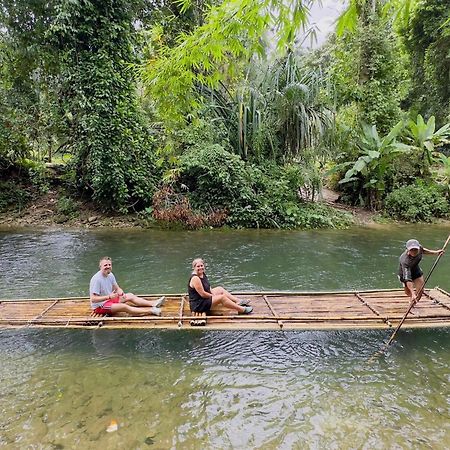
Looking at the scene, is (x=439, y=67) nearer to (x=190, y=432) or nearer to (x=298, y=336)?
(x=298, y=336)

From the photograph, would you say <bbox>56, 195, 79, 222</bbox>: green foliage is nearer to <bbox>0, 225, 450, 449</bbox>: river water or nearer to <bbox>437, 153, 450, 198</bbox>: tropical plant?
<bbox>0, 225, 450, 449</bbox>: river water

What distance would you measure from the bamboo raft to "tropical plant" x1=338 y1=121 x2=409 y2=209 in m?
9.48

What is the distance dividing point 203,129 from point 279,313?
10332 mm

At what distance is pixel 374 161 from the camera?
16562 mm

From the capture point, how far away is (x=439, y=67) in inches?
804

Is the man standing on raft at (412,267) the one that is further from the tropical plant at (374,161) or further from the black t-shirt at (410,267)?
the tropical plant at (374,161)

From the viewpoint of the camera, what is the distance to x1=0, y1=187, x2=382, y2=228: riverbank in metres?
15.6

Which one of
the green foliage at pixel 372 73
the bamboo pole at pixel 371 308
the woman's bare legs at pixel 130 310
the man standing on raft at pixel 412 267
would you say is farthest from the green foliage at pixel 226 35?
the green foliage at pixel 372 73

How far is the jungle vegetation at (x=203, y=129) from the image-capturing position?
15.1 metres

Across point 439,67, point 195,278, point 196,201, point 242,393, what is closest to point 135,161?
point 196,201

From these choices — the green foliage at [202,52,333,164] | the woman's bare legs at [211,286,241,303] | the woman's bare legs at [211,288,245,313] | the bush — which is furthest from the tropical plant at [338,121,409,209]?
the woman's bare legs at [211,288,245,313]

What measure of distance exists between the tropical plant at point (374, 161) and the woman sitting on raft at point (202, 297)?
11248 mm

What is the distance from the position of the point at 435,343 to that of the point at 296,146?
10.9 meters

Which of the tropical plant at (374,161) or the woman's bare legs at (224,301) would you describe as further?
the tropical plant at (374,161)
